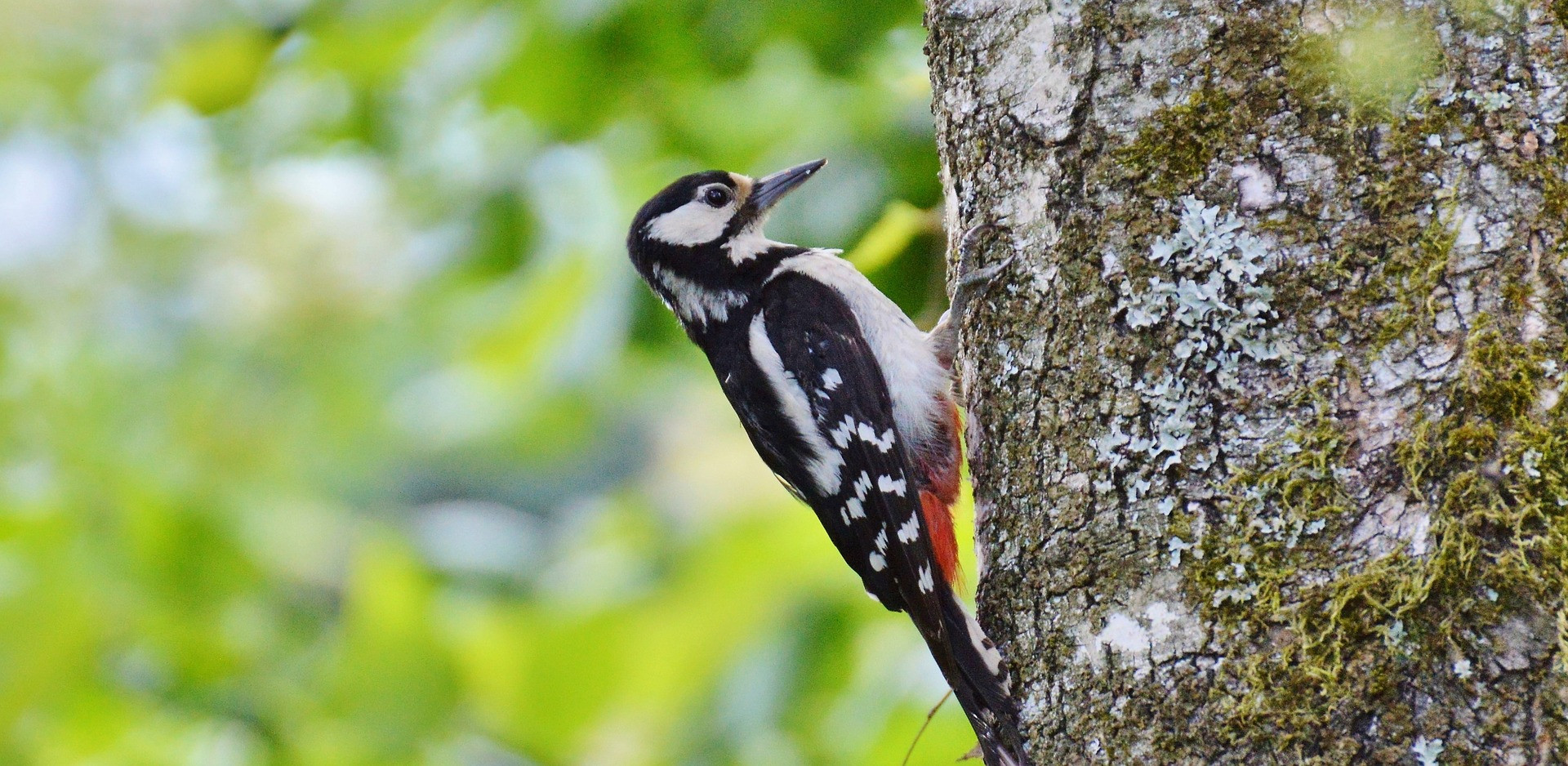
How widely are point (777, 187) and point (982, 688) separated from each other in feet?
5.46

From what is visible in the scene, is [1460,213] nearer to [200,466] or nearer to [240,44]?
[240,44]

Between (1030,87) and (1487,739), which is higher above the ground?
(1030,87)

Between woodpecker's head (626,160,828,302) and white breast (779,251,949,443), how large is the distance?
0.24 metres

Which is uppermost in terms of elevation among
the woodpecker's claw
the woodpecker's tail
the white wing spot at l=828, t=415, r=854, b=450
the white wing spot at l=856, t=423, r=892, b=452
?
the white wing spot at l=828, t=415, r=854, b=450

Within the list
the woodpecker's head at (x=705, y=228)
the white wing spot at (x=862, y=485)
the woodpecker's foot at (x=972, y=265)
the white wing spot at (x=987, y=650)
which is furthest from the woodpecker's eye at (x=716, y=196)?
the white wing spot at (x=987, y=650)

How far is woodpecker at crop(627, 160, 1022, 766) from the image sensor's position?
279 cm

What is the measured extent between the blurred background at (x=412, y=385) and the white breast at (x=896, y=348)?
0.15 m

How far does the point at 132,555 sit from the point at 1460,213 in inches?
203

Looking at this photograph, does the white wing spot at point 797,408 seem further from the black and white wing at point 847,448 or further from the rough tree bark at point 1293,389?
the rough tree bark at point 1293,389

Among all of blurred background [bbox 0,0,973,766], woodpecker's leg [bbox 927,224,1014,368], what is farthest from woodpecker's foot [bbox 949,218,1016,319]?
blurred background [bbox 0,0,973,766]

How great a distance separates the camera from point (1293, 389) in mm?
1808

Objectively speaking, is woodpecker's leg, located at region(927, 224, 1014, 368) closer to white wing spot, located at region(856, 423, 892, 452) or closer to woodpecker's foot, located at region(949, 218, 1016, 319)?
woodpecker's foot, located at region(949, 218, 1016, 319)

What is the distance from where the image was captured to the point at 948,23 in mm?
2389

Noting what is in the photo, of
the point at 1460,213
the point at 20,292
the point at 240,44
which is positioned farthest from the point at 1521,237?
the point at 20,292
